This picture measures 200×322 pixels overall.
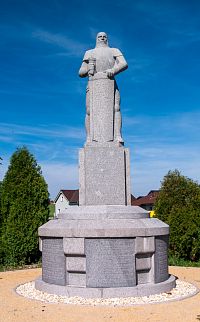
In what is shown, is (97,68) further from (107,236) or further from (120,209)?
(107,236)

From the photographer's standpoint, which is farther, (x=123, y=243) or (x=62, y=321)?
(x=123, y=243)

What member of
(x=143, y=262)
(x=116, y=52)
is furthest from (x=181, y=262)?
(x=116, y=52)

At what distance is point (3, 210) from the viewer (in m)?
14.0

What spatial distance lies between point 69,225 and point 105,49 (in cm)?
439

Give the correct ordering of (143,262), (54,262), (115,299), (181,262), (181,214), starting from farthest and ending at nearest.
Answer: (181,214) < (181,262) < (54,262) < (143,262) < (115,299)

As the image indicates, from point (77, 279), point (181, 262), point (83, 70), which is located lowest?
point (181, 262)

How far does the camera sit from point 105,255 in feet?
25.7

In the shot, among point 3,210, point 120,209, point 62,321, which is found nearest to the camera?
point 62,321

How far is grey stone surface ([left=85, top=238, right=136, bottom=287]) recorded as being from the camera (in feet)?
25.6

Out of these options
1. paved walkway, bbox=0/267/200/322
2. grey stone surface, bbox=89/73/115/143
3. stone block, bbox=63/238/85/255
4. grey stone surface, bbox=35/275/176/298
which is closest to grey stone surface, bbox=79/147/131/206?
grey stone surface, bbox=89/73/115/143

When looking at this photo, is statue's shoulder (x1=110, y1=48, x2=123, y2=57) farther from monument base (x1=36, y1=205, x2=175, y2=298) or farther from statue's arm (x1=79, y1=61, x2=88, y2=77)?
monument base (x1=36, y1=205, x2=175, y2=298)

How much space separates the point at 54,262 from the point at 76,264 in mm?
552

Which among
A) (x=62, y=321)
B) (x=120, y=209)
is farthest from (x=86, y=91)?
Result: (x=62, y=321)

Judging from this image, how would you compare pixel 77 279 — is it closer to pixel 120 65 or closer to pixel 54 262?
pixel 54 262
